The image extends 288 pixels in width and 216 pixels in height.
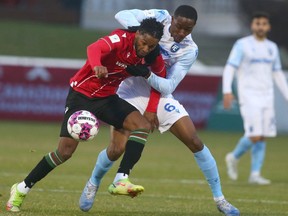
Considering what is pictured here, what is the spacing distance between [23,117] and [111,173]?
31.0 ft

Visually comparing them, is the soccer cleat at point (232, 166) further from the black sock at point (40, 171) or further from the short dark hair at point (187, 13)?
the black sock at point (40, 171)

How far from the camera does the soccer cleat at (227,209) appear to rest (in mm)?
10234

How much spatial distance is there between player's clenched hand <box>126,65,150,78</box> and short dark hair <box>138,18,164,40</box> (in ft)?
1.36

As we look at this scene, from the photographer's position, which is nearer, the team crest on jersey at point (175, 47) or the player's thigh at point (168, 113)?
the player's thigh at point (168, 113)

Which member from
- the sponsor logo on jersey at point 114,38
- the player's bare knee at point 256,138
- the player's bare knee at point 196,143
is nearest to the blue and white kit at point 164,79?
the player's bare knee at point 196,143

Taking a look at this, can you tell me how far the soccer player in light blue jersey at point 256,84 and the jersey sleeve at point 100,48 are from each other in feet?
17.1

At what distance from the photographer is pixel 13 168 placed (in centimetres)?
1562

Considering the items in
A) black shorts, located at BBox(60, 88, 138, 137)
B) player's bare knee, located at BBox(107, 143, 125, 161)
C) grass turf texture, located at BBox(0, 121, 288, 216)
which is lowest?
grass turf texture, located at BBox(0, 121, 288, 216)

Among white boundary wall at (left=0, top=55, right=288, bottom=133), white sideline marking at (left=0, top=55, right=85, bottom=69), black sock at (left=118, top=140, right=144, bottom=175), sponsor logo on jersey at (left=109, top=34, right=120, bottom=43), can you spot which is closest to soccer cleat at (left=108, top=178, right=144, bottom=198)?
black sock at (left=118, top=140, right=144, bottom=175)

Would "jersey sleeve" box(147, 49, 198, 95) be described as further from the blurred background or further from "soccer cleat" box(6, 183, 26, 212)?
the blurred background

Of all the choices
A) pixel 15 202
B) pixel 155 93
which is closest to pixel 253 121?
pixel 155 93

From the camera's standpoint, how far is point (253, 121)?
1505 cm

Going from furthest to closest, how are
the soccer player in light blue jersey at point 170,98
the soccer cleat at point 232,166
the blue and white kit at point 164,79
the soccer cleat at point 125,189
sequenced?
the soccer cleat at point 232,166, the blue and white kit at point 164,79, the soccer player in light blue jersey at point 170,98, the soccer cleat at point 125,189

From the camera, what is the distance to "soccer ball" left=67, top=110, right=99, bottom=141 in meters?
9.60
